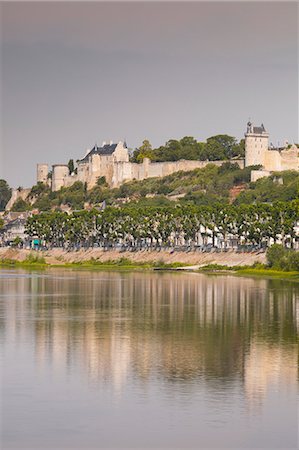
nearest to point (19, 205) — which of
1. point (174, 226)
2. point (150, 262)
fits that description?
point (174, 226)

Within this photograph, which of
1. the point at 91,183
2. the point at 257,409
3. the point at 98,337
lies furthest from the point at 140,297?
the point at 91,183

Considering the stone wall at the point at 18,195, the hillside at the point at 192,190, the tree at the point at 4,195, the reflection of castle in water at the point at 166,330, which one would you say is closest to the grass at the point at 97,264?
the hillside at the point at 192,190

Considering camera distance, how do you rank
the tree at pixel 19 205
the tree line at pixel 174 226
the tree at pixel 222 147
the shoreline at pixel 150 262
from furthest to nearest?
1. the tree at pixel 19 205
2. the tree at pixel 222 147
3. the tree line at pixel 174 226
4. the shoreline at pixel 150 262

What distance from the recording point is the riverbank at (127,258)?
8444 cm

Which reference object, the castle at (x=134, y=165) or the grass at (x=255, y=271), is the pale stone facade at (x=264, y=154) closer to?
the castle at (x=134, y=165)

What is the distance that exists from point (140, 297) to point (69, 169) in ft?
371

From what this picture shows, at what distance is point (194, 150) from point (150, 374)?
427ft

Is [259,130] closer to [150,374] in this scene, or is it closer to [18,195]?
[18,195]

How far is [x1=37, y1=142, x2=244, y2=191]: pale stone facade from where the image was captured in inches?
5748

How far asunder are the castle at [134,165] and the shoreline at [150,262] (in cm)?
3282

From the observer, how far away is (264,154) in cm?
13775

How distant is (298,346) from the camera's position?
31.3m

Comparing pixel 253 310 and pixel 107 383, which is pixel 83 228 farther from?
pixel 107 383

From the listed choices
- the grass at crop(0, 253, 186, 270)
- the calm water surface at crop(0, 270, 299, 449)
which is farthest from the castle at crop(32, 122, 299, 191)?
the calm water surface at crop(0, 270, 299, 449)
